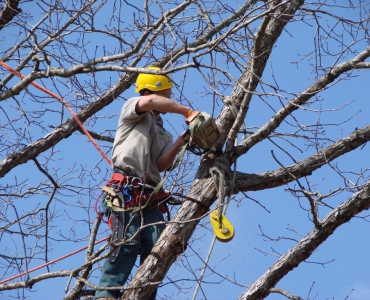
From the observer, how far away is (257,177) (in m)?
4.67

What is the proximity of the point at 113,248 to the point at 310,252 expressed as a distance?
1.48m

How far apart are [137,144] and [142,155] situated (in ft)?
0.28

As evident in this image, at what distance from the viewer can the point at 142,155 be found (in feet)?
14.8

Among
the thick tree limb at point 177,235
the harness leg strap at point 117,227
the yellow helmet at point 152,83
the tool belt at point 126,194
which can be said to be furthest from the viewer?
the yellow helmet at point 152,83

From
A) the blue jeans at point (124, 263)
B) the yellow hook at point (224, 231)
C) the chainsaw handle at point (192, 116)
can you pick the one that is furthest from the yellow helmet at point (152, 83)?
the yellow hook at point (224, 231)

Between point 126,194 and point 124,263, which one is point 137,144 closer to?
point 126,194

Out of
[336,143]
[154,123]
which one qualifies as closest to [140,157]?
[154,123]

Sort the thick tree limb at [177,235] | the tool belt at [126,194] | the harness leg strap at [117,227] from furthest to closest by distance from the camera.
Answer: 1. the tool belt at [126,194]
2. the harness leg strap at [117,227]
3. the thick tree limb at [177,235]

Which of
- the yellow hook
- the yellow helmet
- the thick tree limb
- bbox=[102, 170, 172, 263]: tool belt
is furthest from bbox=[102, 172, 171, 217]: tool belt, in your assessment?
the yellow helmet

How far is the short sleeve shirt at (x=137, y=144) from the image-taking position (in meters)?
4.50

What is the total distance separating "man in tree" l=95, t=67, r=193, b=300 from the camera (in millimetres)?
4277

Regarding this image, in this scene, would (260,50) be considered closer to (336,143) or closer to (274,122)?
(274,122)

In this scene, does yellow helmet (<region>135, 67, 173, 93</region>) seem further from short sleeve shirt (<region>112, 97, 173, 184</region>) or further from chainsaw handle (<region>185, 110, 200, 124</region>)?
chainsaw handle (<region>185, 110, 200, 124</region>)

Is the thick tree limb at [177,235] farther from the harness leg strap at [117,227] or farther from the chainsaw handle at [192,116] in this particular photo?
the chainsaw handle at [192,116]
